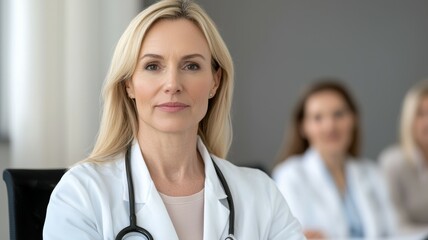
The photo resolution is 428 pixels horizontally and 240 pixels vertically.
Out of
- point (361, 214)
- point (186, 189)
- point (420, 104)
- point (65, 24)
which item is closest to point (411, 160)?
point (420, 104)

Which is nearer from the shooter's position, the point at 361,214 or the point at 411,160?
Answer: the point at 361,214

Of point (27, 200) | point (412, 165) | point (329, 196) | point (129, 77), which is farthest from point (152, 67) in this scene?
point (412, 165)

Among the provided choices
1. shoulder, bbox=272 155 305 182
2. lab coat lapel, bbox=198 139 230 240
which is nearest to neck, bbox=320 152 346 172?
shoulder, bbox=272 155 305 182

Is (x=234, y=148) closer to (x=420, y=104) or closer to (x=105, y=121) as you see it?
(x=420, y=104)

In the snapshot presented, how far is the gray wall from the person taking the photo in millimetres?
5766

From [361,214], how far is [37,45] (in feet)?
5.89

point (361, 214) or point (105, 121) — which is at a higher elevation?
point (105, 121)

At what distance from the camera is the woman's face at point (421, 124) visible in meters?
4.90

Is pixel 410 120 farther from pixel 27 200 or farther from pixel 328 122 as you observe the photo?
pixel 27 200

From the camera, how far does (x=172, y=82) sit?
152 cm

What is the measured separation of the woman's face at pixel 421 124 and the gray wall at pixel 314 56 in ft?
3.89

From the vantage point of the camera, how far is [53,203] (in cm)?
152

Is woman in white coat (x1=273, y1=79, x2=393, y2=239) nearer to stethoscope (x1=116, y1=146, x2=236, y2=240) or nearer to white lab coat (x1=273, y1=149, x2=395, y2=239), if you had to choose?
white lab coat (x1=273, y1=149, x2=395, y2=239)

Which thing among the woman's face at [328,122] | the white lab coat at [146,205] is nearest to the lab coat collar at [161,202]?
the white lab coat at [146,205]
